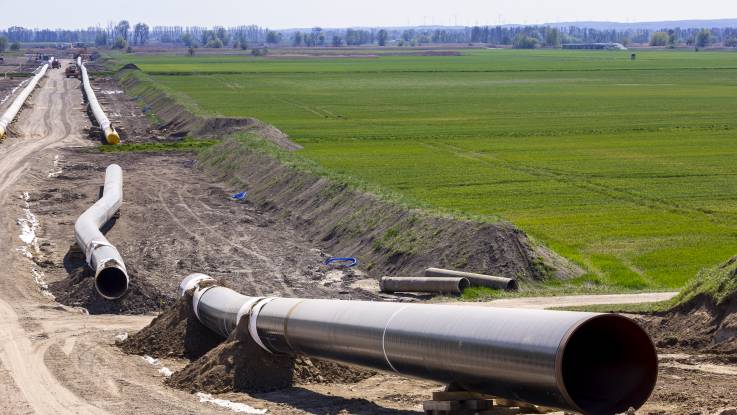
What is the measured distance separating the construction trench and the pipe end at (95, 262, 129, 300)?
4 cm

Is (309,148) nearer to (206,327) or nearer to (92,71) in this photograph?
(206,327)

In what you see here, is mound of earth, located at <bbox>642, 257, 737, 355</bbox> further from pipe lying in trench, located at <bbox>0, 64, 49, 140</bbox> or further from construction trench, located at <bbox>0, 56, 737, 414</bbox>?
pipe lying in trench, located at <bbox>0, 64, 49, 140</bbox>

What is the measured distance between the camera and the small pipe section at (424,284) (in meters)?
32.3

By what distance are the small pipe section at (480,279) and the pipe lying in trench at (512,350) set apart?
13.5 meters

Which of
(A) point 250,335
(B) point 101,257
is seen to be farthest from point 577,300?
(B) point 101,257

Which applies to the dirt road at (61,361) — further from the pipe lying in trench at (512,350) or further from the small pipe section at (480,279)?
the small pipe section at (480,279)

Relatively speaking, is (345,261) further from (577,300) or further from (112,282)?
(577,300)

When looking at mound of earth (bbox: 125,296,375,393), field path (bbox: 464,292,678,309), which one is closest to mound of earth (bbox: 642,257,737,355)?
field path (bbox: 464,292,678,309)

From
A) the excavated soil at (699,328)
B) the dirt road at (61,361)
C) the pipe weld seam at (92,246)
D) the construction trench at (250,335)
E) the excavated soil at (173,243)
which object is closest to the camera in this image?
the construction trench at (250,335)

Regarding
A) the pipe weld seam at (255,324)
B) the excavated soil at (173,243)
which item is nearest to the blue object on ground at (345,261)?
the excavated soil at (173,243)

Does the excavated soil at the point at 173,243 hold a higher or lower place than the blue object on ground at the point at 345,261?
lower

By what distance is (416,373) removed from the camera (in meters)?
17.9

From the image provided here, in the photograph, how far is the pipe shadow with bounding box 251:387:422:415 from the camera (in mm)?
19391

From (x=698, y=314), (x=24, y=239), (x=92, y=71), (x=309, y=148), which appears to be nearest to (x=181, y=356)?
(x=698, y=314)
